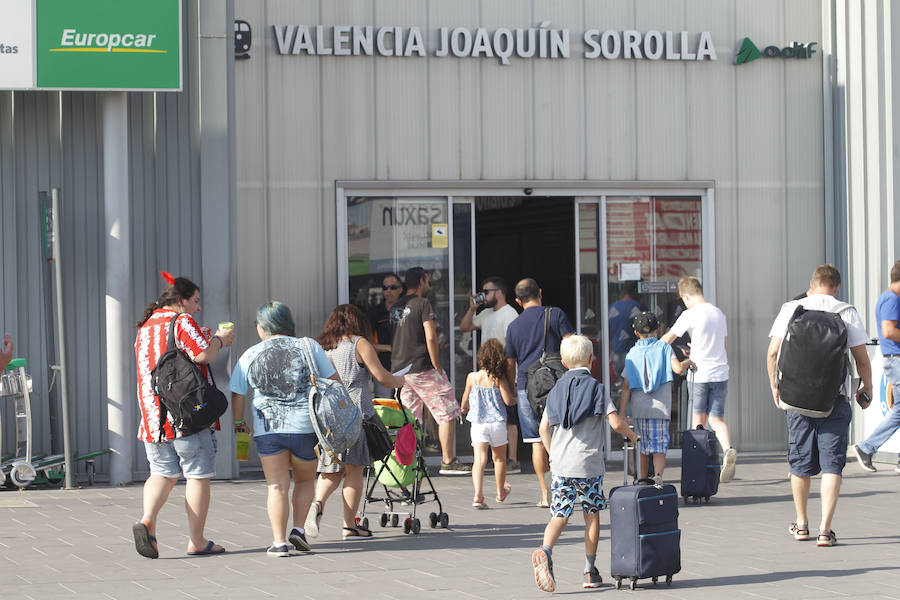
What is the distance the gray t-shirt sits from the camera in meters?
7.32

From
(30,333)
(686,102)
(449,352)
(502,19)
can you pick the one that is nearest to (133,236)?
(30,333)

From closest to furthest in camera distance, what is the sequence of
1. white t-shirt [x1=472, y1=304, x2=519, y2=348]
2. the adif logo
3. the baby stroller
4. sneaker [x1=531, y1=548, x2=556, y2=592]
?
sneaker [x1=531, y1=548, x2=556, y2=592], the baby stroller, white t-shirt [x1=472, y1=304, x2=519, y2=348], the adif logo

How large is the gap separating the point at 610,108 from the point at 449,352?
3072 millimetres

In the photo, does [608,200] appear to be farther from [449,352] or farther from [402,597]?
[402,597]

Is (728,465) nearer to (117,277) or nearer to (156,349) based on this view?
(156,349)

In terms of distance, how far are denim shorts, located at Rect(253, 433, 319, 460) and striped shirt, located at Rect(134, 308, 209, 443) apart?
0.54 metres

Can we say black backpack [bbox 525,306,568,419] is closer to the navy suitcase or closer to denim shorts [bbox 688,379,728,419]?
the navy suitcase

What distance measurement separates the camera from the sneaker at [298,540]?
8.34m

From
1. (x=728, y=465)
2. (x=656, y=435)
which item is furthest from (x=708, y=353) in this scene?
(x=656, y=435)

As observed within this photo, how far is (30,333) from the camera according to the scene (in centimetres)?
1212

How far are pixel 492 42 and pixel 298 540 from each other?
21.7 feet

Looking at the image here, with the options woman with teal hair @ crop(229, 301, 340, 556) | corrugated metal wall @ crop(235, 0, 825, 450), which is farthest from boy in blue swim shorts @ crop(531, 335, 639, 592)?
corrugated metal wall @ crop(235, 0, 825, 450)

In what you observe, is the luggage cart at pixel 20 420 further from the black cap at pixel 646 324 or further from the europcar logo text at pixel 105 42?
the black cap at pixel 646 324

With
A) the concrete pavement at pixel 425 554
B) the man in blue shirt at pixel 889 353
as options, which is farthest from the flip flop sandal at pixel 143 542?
the man in blue shirt at pixel 889 353
